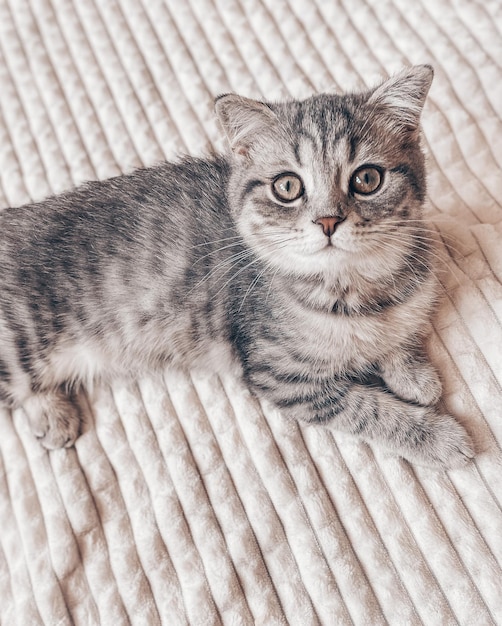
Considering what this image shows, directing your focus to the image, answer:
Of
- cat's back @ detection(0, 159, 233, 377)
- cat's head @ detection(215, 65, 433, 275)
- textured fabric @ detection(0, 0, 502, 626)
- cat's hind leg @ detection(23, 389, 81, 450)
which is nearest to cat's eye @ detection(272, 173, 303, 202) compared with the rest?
cat's head @ detection(215, 65, 433, 275)

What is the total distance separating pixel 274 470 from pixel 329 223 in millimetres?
435

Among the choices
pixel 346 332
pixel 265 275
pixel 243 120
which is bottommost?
pixel 346 332

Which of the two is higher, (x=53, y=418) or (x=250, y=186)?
(x=250, y=186)

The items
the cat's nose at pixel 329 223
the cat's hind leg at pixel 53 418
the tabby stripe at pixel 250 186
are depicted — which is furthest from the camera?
the cat's hind leg at pixel 53 418

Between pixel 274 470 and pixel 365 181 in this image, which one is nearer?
Result: pixel 365 181

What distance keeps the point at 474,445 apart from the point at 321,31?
3.47 feet

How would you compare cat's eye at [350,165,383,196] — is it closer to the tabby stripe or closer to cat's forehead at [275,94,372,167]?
cat's forehead at [275,94,372,167]

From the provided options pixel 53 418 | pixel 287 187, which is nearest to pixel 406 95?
pixel 287 187

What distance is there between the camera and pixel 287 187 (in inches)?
35.2

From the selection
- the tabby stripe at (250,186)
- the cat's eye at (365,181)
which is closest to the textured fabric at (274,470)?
the cat's eye at (365,181)

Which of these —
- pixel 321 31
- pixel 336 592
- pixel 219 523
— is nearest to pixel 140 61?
pixel 321 31

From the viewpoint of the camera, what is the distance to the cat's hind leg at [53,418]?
1042mm

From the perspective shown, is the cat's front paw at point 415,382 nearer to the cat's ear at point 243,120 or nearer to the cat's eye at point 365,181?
the cat's eye at point 365,181

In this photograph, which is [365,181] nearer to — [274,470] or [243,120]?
[243,120]
